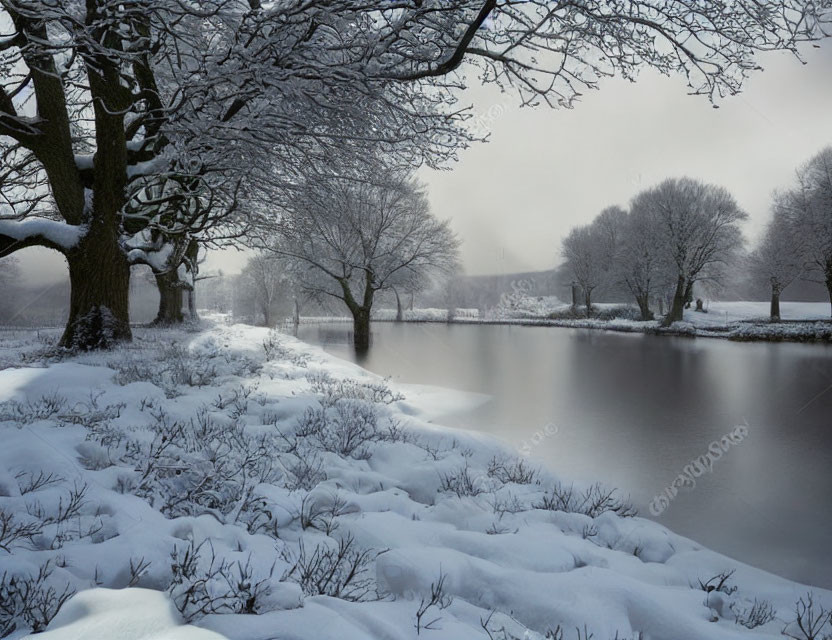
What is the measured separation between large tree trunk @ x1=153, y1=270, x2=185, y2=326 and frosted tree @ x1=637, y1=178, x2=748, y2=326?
96.6 feet

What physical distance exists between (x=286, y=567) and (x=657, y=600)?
2.09 meters

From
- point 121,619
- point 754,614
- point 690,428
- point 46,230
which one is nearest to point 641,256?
point 690,428

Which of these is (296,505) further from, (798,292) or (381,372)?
(798,292)

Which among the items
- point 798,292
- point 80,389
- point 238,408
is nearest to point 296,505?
point 238,408

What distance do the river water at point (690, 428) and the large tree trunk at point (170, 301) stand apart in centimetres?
1004

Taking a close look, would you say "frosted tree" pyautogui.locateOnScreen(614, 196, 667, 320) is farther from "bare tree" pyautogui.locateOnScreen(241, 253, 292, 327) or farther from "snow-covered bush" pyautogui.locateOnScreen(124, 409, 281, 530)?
"snow-covered bush" pyautogui.locateOnScreen(124, 409, 281, 530)

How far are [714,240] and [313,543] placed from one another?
3719cm

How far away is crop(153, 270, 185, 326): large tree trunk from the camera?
20.0m

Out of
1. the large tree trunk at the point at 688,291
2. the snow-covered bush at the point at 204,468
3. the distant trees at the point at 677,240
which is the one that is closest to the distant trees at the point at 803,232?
the distant trees at the point at 677,240

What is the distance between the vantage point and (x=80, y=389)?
19.7 ft

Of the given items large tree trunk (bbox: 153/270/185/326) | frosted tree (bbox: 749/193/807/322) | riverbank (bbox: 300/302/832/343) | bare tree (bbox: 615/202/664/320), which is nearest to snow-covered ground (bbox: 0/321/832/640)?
large tree trunk (bbox: 153/270/185/326)

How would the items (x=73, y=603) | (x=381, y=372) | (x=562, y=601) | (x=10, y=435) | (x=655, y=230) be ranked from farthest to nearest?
(x=655, y=230) < (x=381, y=372) < (x=10, y=435) < (x=562, y=601) < (x=73, y=603)

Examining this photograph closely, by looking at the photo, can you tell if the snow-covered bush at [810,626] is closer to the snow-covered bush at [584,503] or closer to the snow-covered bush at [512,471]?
the snow-covered bush at [584,503]

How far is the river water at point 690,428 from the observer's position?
4387 mm
